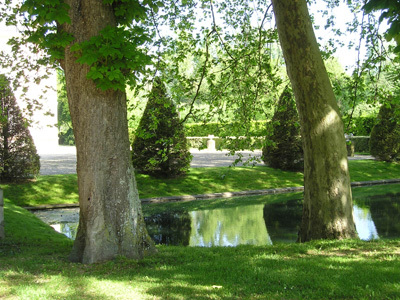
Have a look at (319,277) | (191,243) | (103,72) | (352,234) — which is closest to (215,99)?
(191,243)

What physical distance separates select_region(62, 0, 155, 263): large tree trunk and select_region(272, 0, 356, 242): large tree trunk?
3008 mm

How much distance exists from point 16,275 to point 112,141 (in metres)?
1.96

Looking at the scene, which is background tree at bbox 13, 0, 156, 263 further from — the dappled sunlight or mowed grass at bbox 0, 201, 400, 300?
the dappled sunlight

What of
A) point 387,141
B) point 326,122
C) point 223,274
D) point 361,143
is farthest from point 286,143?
point 223,274

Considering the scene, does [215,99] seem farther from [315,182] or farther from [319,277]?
[319,277]

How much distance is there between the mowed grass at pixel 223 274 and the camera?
4.25 metres

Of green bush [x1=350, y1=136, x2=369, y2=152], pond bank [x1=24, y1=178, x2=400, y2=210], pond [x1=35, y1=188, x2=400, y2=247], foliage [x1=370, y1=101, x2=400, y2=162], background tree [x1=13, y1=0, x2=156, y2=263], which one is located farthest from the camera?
green bush [x1=350, y1=136, x2=369, y2=152]

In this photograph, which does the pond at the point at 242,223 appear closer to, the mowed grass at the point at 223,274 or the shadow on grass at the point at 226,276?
the mowed grass at the point at 223,274

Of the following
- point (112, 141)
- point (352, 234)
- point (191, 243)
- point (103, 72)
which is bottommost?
point (191, 243)

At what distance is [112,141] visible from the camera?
589cm

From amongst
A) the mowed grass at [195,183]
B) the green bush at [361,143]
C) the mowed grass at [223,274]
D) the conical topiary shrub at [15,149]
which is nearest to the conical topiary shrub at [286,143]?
the mowed grass at [195,183]

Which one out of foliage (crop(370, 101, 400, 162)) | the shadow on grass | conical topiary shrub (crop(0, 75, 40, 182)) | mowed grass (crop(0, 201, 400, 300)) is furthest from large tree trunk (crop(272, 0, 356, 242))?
foliage (crop(370, 101, 400, 162))

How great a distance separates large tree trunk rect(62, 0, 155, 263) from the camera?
5816 mm

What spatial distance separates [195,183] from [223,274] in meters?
13.7
